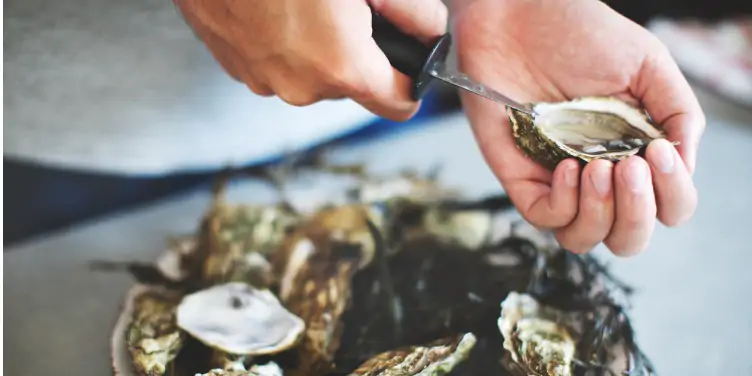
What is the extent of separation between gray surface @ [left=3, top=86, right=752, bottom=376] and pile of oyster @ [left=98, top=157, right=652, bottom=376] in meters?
0.04

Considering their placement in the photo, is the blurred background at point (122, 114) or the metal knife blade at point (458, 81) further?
the blurred background at point (122, 114)

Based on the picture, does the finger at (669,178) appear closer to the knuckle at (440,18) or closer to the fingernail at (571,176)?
the fingernail at (571,176)

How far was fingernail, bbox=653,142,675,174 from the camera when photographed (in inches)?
17.0

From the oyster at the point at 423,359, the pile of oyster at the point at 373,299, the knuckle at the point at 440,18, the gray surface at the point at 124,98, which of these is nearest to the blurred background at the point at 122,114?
the gray surface at the point at 124,98

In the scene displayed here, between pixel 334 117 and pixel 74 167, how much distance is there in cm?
26

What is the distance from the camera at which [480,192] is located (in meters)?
0.65

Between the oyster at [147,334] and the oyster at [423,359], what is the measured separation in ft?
0.39

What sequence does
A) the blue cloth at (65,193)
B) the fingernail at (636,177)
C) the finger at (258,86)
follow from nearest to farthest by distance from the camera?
1. the fingernail at (636,177)
2. the finger at (258,86)
3. the blue cloth at (65,193)

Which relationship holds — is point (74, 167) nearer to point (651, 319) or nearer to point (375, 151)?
Result: point (375, 151)

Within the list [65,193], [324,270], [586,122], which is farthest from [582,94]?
[65,193]

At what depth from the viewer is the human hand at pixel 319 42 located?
0.46 meters

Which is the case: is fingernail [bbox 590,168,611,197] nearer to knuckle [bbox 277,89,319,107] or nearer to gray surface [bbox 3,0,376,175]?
knuckle [bbox 277,89,319,107]

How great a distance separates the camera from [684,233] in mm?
604

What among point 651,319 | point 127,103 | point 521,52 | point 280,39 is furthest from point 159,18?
point 651,319
